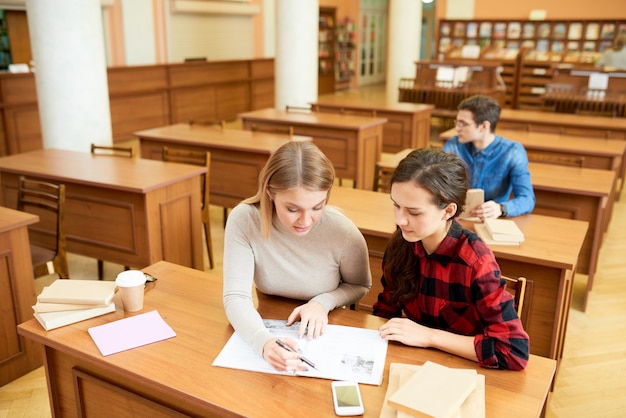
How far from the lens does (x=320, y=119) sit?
607 cm

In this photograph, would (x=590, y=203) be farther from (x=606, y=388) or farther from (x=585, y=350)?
(x=606, y=388)

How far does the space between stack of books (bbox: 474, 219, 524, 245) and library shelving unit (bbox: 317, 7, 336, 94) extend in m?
12.1

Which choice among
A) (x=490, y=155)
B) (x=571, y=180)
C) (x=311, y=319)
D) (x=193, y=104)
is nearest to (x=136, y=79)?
(x=193, y=104)

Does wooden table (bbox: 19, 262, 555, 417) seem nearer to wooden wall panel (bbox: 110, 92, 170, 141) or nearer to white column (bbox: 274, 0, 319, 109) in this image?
white column (bbox: 274, 0, 319, 109)

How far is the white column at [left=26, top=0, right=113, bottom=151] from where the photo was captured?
4.76 metres

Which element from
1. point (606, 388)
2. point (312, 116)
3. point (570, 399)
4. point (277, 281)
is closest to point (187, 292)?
point (277, 281)

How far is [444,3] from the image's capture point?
46.6 ft

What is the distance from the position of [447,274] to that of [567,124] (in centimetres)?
483

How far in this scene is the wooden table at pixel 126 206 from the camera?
3529 mm

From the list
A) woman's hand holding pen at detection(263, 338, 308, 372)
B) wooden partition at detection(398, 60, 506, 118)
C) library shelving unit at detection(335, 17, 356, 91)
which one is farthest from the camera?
library shelving unit at detection(335, 17, 356, 91)

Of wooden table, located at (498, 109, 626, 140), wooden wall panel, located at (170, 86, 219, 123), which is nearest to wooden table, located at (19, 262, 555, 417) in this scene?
wooden table, located at (498, 109, 626, 140)

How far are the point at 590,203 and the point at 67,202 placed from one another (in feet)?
11.2

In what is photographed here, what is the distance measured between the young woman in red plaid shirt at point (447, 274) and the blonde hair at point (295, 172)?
23 centimetres

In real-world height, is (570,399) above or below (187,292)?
below
